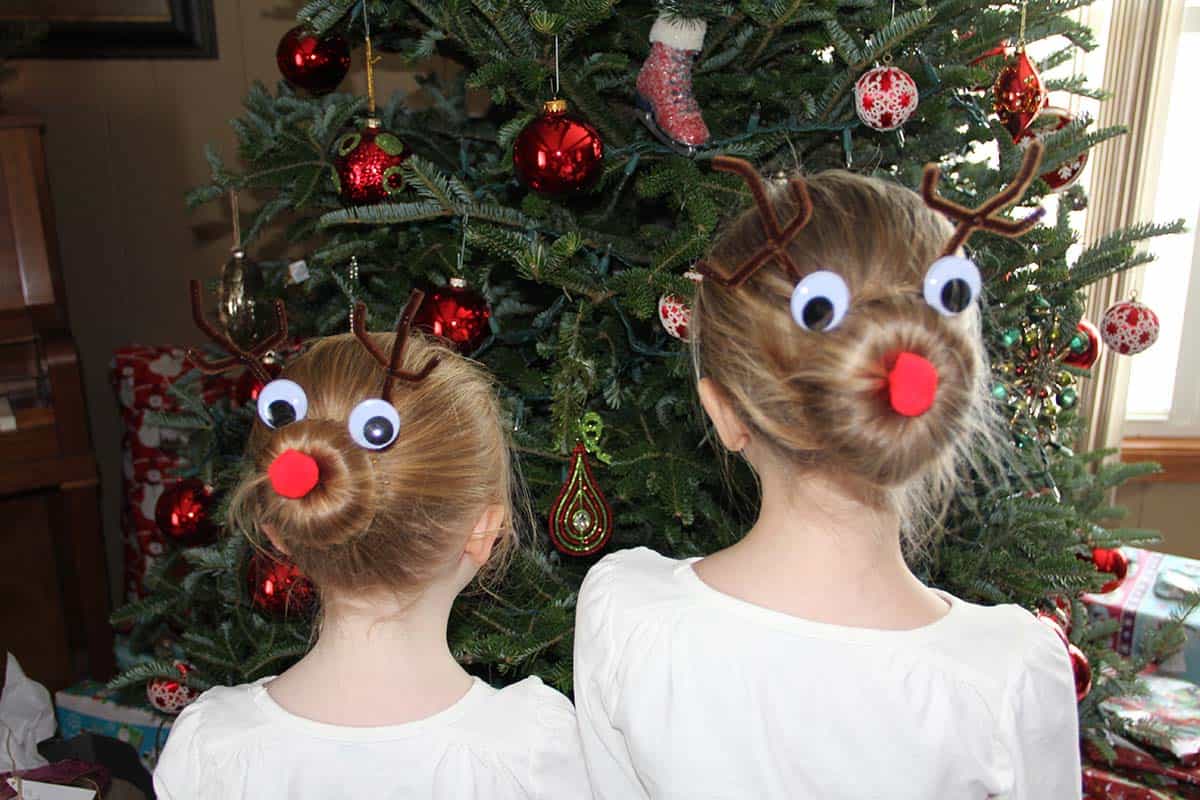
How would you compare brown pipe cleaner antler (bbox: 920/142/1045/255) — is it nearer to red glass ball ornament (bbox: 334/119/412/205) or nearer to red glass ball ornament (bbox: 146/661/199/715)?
red glass ball ornament (bbox: 334/119/412/205)

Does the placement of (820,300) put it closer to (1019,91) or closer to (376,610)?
(376,610)

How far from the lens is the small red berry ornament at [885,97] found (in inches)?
47.5

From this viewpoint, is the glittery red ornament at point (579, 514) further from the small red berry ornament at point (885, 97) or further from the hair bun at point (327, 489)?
the small red berry ornament at point (885, 97)

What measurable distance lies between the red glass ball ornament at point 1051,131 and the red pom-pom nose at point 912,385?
2.79 feet

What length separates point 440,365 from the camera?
951 millimetres

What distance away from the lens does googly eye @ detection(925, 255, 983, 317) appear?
802 mm

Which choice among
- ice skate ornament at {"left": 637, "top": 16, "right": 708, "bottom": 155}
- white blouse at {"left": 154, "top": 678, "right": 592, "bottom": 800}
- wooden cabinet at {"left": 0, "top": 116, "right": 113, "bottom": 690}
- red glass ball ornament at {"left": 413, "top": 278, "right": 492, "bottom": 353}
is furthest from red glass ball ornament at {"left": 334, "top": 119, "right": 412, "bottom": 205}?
wooden cabinet at {"left": 0, "top": 116, "right": 113, "bottom": 690}

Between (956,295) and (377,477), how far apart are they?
0.48m

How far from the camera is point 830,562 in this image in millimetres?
901

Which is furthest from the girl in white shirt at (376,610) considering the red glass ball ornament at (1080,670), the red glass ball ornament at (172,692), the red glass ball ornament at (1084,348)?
the red glass ball ornament at (1084,348)

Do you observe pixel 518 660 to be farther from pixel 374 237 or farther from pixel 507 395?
pixel 374 237

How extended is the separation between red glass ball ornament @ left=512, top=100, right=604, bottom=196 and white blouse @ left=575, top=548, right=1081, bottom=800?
1.60 feet

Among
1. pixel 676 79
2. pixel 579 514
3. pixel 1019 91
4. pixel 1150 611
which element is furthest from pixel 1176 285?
pixel 579 514

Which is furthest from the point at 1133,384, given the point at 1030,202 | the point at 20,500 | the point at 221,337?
the point at 20,500
